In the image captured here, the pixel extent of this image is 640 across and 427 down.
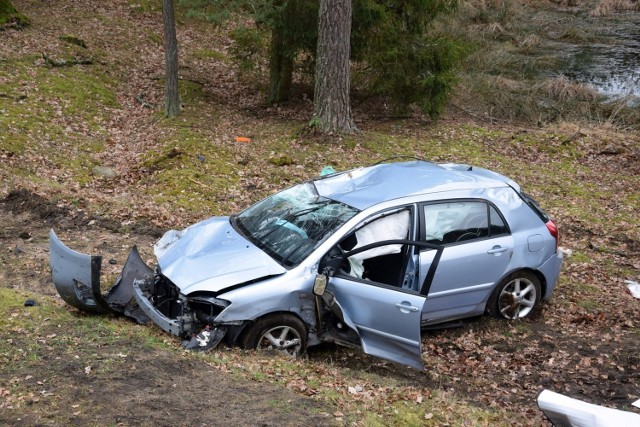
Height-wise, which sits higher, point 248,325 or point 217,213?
point 248,325

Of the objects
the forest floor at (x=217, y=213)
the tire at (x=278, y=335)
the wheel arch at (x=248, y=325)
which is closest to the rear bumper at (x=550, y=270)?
the forest floor at (x=217, y=213)

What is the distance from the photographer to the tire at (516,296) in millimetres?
7426

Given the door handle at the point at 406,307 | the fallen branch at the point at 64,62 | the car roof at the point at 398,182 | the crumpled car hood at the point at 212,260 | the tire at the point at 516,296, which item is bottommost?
the tire at the point at 516,296

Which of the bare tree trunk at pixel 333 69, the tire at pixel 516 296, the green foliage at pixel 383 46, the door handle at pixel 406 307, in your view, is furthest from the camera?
the green foliage at pixel 383 46

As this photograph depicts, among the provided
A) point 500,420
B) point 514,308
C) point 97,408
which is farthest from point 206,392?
point 514,308

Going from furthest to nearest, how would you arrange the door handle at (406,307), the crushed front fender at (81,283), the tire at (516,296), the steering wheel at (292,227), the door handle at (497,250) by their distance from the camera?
the tire at (516,296), the door handle at (497,250), the steering wheel at (292,227), the crushed front fender at (81,283), the door handle at (406,307)

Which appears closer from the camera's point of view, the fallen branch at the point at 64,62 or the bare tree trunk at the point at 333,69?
the bare tree trunk at the point at 333,69

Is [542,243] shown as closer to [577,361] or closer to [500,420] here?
[577,361]

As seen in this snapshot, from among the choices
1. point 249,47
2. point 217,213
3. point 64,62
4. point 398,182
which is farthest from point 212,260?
point 64,62

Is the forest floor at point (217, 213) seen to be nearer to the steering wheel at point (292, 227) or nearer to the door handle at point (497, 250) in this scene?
Result: the door handle at point (497, 250)

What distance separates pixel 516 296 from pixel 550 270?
519mm

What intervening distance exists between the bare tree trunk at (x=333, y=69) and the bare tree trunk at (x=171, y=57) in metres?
3.15

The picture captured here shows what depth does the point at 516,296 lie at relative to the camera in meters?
7.56

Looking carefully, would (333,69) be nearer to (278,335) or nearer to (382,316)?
(382,316)
